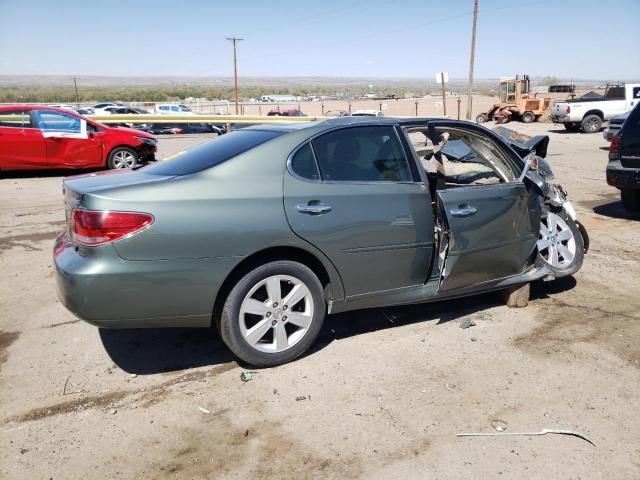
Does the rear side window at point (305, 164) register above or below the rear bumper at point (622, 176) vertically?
above

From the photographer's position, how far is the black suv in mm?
7578

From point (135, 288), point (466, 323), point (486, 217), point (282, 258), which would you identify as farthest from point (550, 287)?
point (135, 288)

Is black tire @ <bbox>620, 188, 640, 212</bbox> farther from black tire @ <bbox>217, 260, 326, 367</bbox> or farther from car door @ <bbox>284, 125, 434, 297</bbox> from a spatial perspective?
black tire @ <bbox>217, 260, 326, 367</bbox>

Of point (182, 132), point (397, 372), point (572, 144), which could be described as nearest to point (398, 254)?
point (397, 372)

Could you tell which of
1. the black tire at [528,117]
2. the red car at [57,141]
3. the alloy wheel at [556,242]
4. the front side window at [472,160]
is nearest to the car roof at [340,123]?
the front side window at [472,160]

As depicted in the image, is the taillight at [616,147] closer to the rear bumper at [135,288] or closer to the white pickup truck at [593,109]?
the rear bumper at [135,288]

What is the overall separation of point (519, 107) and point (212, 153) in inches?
1238

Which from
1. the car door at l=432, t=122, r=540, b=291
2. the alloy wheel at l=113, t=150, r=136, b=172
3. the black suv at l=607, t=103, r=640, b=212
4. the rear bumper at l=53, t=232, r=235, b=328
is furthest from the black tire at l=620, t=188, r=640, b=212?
the alloy wheel at l=113, t=150, r=136, b=172

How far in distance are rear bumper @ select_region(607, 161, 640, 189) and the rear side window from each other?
226 inches

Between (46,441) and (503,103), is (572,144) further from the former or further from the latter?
(46,441)

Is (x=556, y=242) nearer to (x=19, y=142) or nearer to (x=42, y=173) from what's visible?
(x=19, y=142)

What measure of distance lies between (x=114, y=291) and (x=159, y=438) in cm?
88

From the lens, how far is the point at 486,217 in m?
4.28

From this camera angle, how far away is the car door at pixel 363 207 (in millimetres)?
3666
